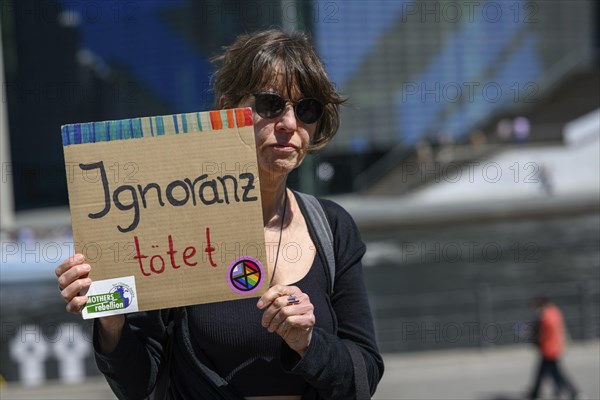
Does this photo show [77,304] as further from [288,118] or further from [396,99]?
[396,99]

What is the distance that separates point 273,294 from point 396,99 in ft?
120

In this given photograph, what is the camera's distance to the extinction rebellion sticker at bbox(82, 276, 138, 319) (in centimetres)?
187

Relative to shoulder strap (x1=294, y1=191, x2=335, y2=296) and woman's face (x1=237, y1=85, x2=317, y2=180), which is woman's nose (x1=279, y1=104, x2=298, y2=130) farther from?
shoulder strap (x1=294, y1=191, x2=335, y2=296)

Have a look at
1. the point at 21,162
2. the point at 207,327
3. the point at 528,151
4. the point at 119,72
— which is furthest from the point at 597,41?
the point at 207,327

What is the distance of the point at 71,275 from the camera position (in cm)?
184

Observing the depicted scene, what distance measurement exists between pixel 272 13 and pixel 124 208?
2590cm

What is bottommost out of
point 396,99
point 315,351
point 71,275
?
point 315,351

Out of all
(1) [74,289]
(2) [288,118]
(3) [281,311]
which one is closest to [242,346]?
(3) [281,311]

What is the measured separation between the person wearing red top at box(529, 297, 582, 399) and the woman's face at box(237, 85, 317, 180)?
6187 mm

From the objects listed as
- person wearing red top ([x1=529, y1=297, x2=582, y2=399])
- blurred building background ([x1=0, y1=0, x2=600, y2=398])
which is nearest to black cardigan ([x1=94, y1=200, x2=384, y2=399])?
person wearing red top ([x1=529, y1=297, x2=582, y2=399])

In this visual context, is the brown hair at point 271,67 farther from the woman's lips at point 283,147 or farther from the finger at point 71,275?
the finger at point 71,275

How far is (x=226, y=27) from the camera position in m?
33.8

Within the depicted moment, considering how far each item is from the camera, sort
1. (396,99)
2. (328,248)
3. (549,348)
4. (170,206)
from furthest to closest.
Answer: (396,99), (549,348), (328,248), (170,206)

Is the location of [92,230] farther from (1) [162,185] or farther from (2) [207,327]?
(2) [207,327]
